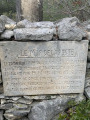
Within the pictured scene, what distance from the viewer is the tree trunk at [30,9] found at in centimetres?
280

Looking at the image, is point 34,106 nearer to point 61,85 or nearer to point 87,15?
point 61,85

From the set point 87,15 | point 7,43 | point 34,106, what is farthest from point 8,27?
point 87,15

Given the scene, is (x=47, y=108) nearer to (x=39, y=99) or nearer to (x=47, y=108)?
(x=47, y=108)

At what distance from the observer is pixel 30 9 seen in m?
2.83

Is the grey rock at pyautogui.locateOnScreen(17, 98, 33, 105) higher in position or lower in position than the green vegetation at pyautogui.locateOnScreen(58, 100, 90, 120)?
higher

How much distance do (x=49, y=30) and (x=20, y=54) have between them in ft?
1.74

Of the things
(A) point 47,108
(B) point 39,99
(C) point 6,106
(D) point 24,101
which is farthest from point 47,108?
(C) point 6,106

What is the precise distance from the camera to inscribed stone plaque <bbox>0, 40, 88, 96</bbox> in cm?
226

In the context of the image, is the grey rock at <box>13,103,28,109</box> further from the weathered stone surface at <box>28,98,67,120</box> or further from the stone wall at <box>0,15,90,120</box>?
the weathered stone surface at <box>28,98,67,120</box>

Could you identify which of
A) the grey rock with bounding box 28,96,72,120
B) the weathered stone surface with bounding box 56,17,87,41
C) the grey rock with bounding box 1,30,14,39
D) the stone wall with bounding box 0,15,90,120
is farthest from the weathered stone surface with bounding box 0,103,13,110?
the weathered stone surface with bounding box 56,17,87,41

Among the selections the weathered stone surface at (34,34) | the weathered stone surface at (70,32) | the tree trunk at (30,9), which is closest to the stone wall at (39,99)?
the weathered stone surface at (70,32)

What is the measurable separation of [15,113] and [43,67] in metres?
0.90

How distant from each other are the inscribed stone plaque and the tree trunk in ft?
2.93

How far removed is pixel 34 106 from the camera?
262 cm
